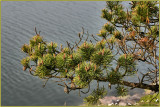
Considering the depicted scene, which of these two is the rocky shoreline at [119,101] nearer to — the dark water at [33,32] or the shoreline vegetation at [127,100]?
the shoreline vegetation at [127,100]

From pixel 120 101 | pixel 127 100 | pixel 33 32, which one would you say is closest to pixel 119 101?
pixel 120 101

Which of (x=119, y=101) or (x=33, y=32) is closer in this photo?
(x=119, y=101)

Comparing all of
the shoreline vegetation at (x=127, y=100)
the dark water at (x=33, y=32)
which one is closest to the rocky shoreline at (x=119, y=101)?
the shoreline vegetation at (x=127, y=100)

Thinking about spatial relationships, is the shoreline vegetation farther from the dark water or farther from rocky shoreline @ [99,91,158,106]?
the dark water

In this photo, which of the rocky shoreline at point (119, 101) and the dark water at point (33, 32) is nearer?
the rocky shoreline at point (119, 101)

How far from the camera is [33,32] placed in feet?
70.5

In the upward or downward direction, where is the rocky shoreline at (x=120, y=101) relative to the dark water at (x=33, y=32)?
downward

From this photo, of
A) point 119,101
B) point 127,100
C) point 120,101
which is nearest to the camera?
point 119,101

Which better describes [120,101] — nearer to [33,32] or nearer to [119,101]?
[119,101]

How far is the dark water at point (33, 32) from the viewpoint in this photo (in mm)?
13688

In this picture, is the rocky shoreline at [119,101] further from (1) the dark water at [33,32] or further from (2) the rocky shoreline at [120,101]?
(1) the dark water at [33,32]

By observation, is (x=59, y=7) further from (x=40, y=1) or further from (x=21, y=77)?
(x=21, y=77)

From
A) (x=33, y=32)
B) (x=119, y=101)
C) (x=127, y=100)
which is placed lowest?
(x=127, y=100)

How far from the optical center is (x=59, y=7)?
29.2 m
